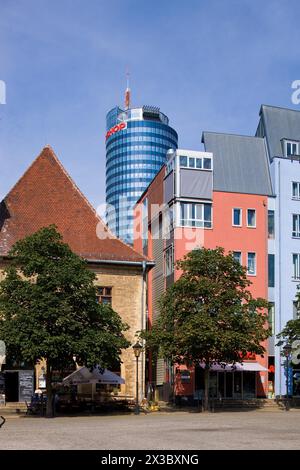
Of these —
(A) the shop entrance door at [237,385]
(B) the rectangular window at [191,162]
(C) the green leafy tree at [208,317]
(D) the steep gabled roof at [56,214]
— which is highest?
(B) the rectangular window at [191,162]

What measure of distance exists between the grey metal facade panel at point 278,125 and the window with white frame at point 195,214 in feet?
23.7

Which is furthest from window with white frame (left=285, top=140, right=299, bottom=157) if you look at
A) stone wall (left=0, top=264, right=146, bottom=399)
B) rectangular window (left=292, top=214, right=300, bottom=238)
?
stone wall (left=0, top=264, right=146, bottom=399)

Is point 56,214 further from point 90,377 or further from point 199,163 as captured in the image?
point 90,377

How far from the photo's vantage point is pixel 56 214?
46938 mm

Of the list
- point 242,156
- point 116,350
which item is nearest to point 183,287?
point 116,350

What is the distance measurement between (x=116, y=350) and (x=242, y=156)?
26293 mm

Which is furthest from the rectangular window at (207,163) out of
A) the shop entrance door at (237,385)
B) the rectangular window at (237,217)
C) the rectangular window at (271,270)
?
the shop entrance door at (237,385)

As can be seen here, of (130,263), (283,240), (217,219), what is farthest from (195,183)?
(130,263)

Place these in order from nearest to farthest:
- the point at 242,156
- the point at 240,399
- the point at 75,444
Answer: the point at 75,444 → the point at 240,399 → the point at 242,156

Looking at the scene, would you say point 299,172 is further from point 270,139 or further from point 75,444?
point 75,444

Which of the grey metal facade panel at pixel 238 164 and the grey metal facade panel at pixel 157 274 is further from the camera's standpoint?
the grey metal facade panel at pixel 157 274

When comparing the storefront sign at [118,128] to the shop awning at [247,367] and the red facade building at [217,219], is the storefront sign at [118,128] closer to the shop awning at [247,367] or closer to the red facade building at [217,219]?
the red facade building at [217,219]

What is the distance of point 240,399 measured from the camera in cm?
5062

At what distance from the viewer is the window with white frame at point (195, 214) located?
52812 millimetres
